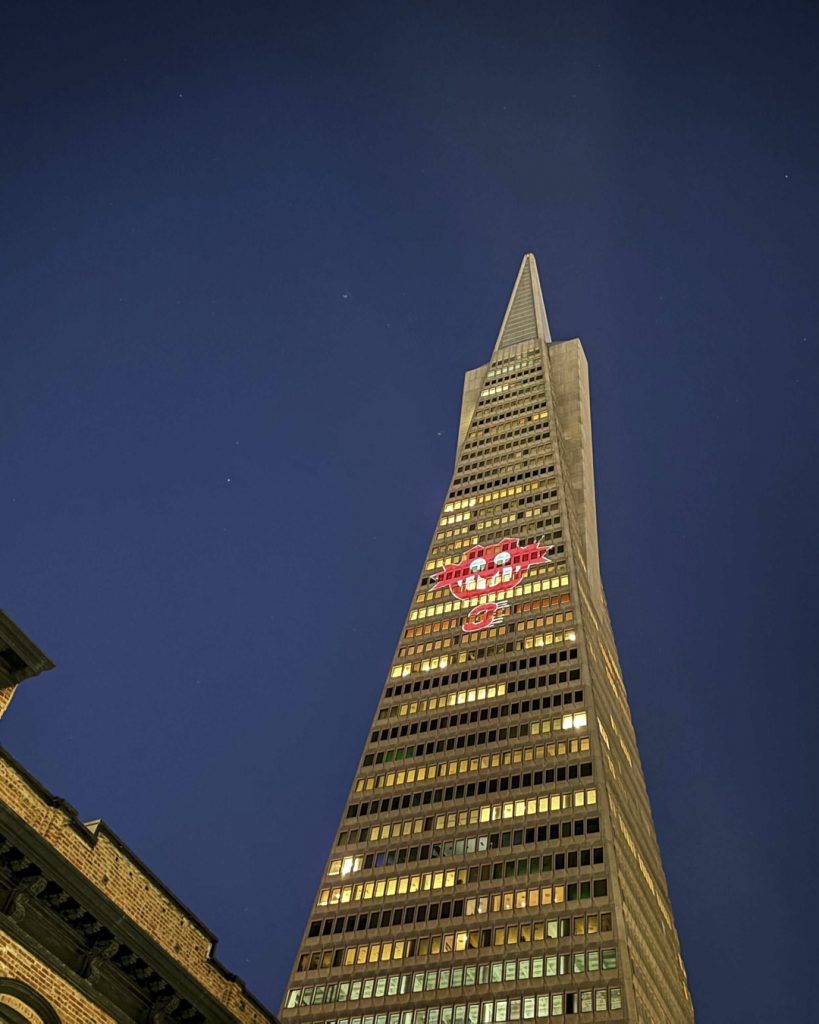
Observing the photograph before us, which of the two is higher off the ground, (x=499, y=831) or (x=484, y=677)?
(x=484, y=677)

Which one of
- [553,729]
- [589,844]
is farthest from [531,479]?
[589,844]

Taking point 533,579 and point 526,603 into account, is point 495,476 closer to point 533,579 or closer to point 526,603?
point 533,579

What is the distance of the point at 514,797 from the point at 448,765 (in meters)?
11.5

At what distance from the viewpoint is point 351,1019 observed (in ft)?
315

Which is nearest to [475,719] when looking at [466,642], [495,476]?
[466,642]

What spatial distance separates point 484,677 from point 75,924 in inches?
4183

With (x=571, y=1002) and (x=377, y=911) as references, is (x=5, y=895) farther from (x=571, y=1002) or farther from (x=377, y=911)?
(x=377, y=911)

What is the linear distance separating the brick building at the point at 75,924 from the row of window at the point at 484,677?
95.0 metres

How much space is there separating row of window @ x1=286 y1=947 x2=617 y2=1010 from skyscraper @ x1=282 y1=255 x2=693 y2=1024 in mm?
172

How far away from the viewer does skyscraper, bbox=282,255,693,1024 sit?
95.2m

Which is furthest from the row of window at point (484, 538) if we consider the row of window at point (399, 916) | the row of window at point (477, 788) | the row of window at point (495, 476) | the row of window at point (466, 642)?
the row of window at point (399, 916)

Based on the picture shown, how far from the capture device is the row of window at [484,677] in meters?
130

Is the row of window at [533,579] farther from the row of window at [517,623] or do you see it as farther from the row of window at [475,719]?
the row of window at [475,719]

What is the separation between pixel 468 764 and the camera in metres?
122
